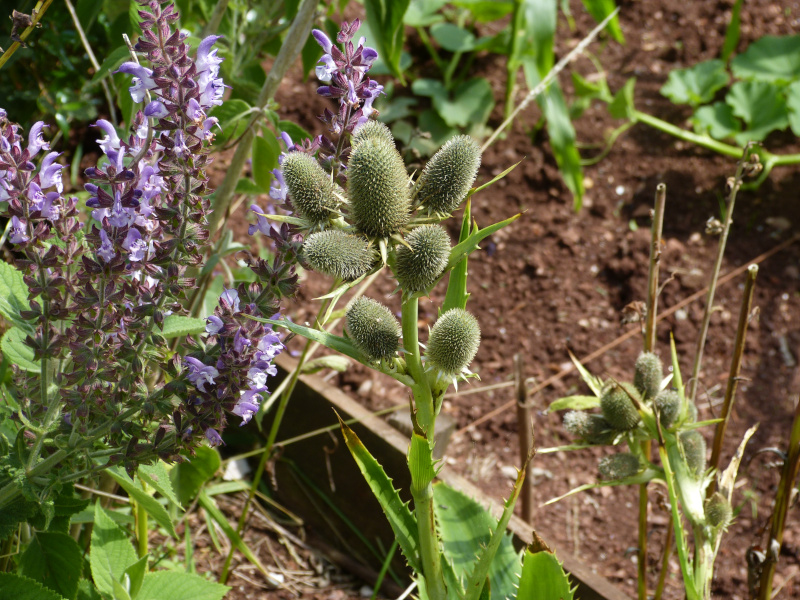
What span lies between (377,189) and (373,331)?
16cm

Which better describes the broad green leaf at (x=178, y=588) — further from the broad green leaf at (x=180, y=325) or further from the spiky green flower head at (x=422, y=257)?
the spiky green flower head at (x=422, y=257)

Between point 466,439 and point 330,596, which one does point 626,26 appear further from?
point 330,596

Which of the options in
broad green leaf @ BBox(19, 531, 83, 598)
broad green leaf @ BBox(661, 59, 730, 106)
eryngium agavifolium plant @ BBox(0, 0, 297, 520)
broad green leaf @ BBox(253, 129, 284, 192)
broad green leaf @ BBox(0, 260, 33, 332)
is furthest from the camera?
broad green leaf @ BBox(661, 59, 730, 106)

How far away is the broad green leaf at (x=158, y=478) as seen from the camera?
1.03 metres

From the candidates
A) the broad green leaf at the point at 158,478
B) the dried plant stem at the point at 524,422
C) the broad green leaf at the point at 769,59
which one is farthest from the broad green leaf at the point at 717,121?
the broad green leaf at the point at 158,478

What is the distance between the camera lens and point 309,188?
0.81 metres

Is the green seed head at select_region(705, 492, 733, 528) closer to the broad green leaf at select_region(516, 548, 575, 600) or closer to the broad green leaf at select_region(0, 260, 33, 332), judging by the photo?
the broad green leaf at select_region(516, 548, 575, 600)

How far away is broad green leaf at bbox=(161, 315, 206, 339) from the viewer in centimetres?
96

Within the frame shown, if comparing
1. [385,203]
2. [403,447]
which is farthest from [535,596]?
[403,447]

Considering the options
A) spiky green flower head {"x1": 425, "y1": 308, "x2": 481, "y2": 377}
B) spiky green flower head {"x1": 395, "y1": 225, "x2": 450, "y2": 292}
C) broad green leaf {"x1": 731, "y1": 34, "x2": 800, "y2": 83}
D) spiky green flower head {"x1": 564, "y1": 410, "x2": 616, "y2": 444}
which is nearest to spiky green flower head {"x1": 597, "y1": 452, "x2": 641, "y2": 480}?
spiky green flower head {"x1": 564, "y1": 410, "x2": 616, "y2": 444}

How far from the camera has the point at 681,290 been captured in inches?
94.0

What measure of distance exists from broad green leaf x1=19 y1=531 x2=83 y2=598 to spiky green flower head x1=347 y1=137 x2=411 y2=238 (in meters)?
0.68

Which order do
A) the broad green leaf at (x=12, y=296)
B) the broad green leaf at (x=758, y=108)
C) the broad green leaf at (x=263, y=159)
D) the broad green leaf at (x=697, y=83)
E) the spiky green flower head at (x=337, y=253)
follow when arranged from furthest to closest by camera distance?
the broad green leaf at (x=697, y=83) < the broad green leaf at (x=758, y=108) < the broad green leaf at (x=263, y=159) < the broad green leaf at (x=12, y=296) < the spiky green flower head at (x=337, y=253)

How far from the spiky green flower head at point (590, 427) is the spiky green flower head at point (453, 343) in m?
0.37
